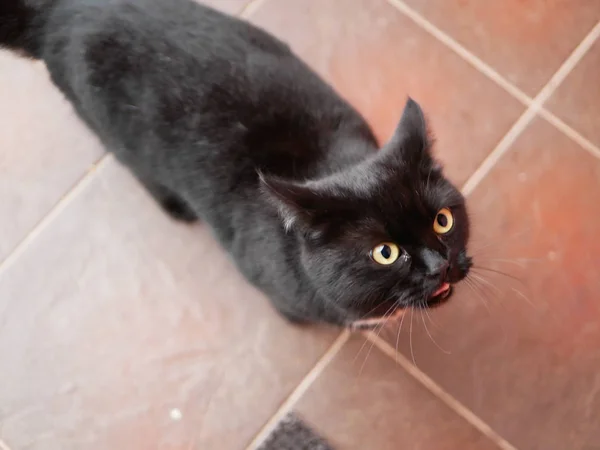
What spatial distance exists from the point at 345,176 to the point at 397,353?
448mm

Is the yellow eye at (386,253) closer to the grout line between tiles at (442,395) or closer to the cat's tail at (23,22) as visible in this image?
the grout line between tiles at (442,395)

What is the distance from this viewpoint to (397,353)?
1.09m

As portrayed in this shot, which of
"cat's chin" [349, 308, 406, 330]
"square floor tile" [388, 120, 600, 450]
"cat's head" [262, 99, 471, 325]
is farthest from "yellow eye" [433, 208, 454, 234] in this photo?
"square floor tile" [388, 120, 600, 450]

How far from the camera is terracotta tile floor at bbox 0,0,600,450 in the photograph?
1082 mm

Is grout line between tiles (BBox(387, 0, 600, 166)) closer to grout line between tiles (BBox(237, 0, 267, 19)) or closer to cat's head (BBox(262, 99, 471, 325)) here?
grout line between tiles (BBox(237, 0, 267, 19))

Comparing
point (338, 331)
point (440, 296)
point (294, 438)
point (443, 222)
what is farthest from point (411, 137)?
point (294, 438)

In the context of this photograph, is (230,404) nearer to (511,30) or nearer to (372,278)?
(372,278)

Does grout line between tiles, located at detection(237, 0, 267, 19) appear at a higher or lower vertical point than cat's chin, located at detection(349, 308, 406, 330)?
higher

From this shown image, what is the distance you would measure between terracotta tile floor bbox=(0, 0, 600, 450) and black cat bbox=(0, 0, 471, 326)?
0.22 m

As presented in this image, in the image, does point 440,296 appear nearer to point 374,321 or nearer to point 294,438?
point 374,321

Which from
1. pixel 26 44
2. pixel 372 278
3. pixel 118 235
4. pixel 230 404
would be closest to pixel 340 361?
pixel 230 404

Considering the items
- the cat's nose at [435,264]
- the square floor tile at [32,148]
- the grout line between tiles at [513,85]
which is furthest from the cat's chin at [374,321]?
the square floor tile at [32,148]

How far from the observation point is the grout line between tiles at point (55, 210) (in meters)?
1.16

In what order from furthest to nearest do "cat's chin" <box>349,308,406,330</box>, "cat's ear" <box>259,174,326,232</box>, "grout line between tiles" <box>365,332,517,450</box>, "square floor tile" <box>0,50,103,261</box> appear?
"square floor tile" <box>0,50,103,261</box>
"grout line between tiles" <box>365,332,517,450</box>
"cat's chin" <box>349,308,406,330</box>
"cat's ear" <box>259,174,326,232</box>
